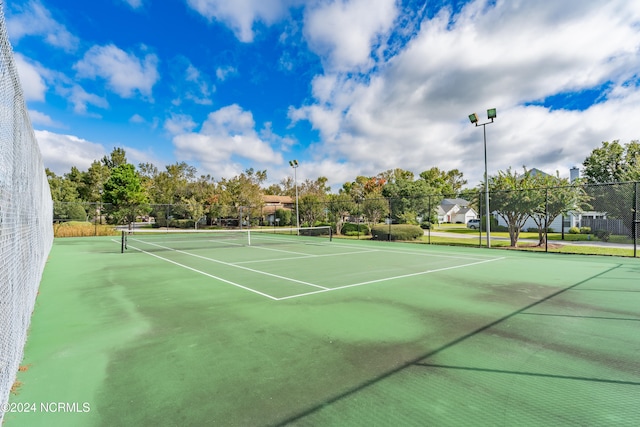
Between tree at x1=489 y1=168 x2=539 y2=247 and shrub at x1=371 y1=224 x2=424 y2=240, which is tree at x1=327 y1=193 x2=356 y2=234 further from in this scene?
tree at x1=489 y1=168 x2=539 y2=247

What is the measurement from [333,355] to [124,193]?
3890 cm

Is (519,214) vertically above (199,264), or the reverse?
(519,214)

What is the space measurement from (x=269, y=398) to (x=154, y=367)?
1383 mm

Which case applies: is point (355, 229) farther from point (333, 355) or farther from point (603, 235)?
point (333, 355)

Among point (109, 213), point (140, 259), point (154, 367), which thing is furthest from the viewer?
point (109, 213)

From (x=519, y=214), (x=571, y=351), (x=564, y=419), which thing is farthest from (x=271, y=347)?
(x=519, y=214)

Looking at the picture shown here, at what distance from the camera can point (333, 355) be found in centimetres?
346

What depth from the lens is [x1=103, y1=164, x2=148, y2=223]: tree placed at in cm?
3456

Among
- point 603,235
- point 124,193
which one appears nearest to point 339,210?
point 603,235

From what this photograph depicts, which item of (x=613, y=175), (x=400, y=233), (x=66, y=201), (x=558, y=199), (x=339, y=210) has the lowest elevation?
(x=400, y=233)

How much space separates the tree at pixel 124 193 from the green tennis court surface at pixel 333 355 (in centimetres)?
3137

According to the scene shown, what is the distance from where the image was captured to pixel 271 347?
3.69 meters

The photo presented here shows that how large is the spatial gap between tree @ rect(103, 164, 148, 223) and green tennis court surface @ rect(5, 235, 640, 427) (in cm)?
3137

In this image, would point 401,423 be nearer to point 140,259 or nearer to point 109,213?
point 140,259
